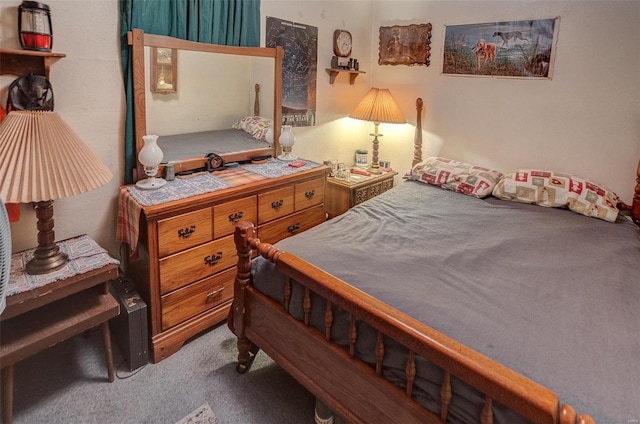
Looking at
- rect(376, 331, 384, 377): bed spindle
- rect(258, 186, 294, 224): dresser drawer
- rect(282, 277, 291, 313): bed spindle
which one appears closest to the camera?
rect(376, 331, 384, 377): bed spindle

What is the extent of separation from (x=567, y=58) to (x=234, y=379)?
2.83m

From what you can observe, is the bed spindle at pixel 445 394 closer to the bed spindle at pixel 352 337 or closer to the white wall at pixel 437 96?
the bed spindle at pixel 352 337

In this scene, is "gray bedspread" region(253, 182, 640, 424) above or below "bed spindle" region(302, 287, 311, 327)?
above

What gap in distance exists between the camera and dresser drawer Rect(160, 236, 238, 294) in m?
2.02

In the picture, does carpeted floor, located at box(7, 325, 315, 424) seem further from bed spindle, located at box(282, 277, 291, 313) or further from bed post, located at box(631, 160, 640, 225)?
bed post, located at box(631, 160, 640, 225)

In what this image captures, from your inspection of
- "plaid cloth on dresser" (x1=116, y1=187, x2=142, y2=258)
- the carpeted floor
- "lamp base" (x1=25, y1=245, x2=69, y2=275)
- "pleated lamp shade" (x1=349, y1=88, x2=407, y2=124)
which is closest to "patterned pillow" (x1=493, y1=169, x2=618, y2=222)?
"pleated lamp shade" (x1=349, y1=88, x2=407, y2=124)

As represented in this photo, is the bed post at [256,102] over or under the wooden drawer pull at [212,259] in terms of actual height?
over

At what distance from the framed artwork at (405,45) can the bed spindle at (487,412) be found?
2819 mm

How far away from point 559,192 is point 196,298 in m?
2.27

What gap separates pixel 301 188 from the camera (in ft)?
8.70

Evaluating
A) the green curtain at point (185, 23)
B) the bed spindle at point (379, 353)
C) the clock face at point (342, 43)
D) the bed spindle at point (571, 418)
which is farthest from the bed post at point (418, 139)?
the bed spindle at point (571, 418)

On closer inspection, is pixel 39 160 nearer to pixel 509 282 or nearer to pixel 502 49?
pixel 509 282

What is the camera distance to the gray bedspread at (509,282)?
45.3 inches

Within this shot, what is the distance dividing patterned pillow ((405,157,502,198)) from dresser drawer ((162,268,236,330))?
156cm
